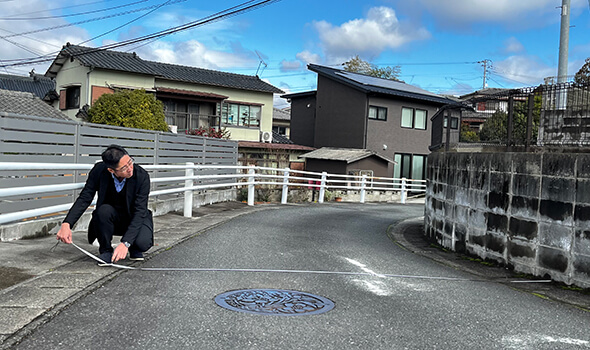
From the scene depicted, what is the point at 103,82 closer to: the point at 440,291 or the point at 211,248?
the point at 211,248

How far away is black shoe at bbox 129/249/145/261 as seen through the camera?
5.82m

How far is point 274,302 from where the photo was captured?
4.62m

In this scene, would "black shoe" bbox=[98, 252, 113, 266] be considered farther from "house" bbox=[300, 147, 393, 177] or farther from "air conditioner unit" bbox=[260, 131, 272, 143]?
"air conditioner unit" bbox=[260, 131, 272, 143]

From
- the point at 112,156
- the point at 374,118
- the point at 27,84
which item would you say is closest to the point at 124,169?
the point at 112,156

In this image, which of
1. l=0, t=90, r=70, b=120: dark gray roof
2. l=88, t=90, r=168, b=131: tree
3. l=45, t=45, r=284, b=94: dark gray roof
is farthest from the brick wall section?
l=45, t=45, r=284, b=94: dark gray roof

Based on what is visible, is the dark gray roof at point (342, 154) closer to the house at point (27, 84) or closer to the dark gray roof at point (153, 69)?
the dark gray roof at point (153, 69)

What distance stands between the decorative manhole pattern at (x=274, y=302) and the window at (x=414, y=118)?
29.8 meters

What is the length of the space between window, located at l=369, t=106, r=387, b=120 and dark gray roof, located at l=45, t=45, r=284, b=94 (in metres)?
6.23

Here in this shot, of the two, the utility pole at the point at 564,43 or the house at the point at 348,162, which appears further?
the house at the point at 348,162

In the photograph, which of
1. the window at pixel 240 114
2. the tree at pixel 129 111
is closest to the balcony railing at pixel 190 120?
the window at pixel 240 114

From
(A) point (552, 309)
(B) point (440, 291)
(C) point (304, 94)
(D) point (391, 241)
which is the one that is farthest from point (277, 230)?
(C) point (304, 94)

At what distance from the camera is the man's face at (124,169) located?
5.11 m

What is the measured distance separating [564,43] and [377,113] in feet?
68.4

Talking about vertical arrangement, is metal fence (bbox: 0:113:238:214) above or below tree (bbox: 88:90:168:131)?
below
